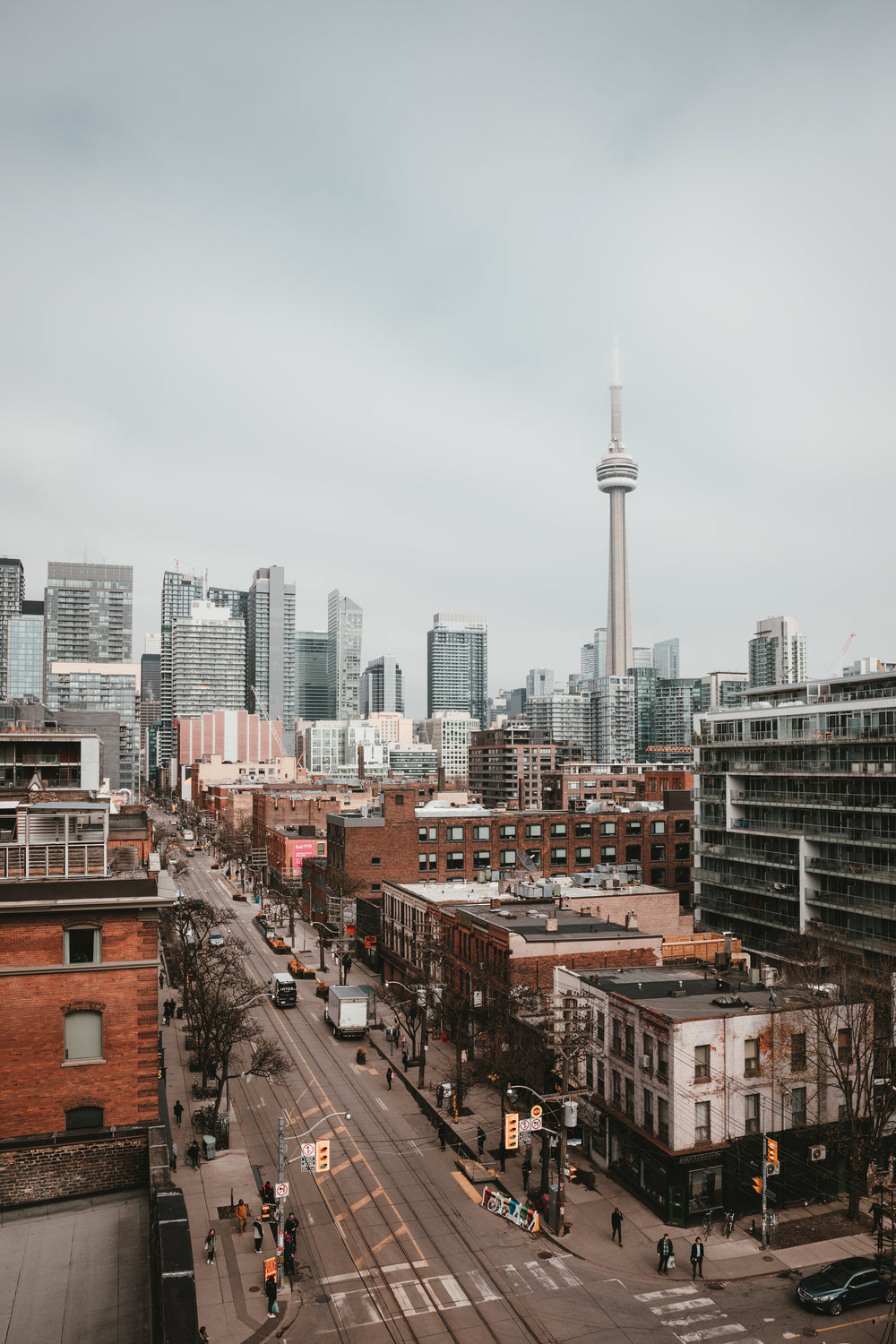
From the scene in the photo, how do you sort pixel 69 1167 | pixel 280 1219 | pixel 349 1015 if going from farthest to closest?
pixel 349 1015
pixel 280 1219
pixel 69 1167

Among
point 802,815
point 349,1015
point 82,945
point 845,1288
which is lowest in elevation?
point 349,1015

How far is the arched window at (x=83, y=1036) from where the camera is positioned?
27.9m

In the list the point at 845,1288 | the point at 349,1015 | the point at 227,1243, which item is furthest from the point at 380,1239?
the point at 349,1015

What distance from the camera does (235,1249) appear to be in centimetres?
3841

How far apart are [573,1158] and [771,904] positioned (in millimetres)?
39960

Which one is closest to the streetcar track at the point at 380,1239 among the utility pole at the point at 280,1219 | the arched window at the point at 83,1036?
the utility pole at the point at 280,1219

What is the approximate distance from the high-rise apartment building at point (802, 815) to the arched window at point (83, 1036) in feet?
185

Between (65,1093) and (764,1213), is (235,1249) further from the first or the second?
(764,1213)

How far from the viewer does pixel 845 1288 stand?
33.8 meters

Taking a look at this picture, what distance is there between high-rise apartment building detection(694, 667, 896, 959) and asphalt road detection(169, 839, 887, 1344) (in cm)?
3714

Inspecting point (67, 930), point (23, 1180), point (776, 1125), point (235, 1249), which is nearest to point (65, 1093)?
point (23, 1180)

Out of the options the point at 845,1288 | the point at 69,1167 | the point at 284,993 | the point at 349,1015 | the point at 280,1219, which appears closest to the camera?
the point at 69,1167

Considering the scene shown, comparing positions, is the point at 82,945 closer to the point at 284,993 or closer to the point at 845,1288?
the point at 845,1288

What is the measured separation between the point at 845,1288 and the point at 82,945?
97.6ft
